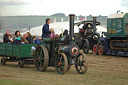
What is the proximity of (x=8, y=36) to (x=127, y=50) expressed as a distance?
8889mm

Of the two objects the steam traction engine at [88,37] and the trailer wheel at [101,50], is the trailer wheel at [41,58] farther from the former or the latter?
the steam traction engine at [88,37]

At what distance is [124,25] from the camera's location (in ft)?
75.5

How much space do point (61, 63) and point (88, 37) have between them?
15.0 meters

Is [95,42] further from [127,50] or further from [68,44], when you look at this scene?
[68,44]

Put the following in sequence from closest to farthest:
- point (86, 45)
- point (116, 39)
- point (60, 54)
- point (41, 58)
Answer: point (60, 54) < point (41, 58) < point (116, 39) < point (86, 45)

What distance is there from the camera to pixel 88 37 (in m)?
26.6

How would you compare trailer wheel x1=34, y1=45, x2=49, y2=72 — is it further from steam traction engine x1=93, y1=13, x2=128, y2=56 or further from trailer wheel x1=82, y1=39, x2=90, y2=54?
trailer wheel x1=82, y1=39, x2=90, y2=54

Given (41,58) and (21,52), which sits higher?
(21,52)

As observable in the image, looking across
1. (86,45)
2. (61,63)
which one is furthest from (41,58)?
(86,45)

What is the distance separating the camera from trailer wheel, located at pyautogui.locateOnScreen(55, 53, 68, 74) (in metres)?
11.5

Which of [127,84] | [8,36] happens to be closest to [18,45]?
[8,36]

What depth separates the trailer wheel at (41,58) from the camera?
1234 cm

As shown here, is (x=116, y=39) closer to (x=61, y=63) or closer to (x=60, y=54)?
(x=60, y=54)

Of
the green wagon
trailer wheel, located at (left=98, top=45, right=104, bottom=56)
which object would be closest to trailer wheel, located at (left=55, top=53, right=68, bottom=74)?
the green wagon
